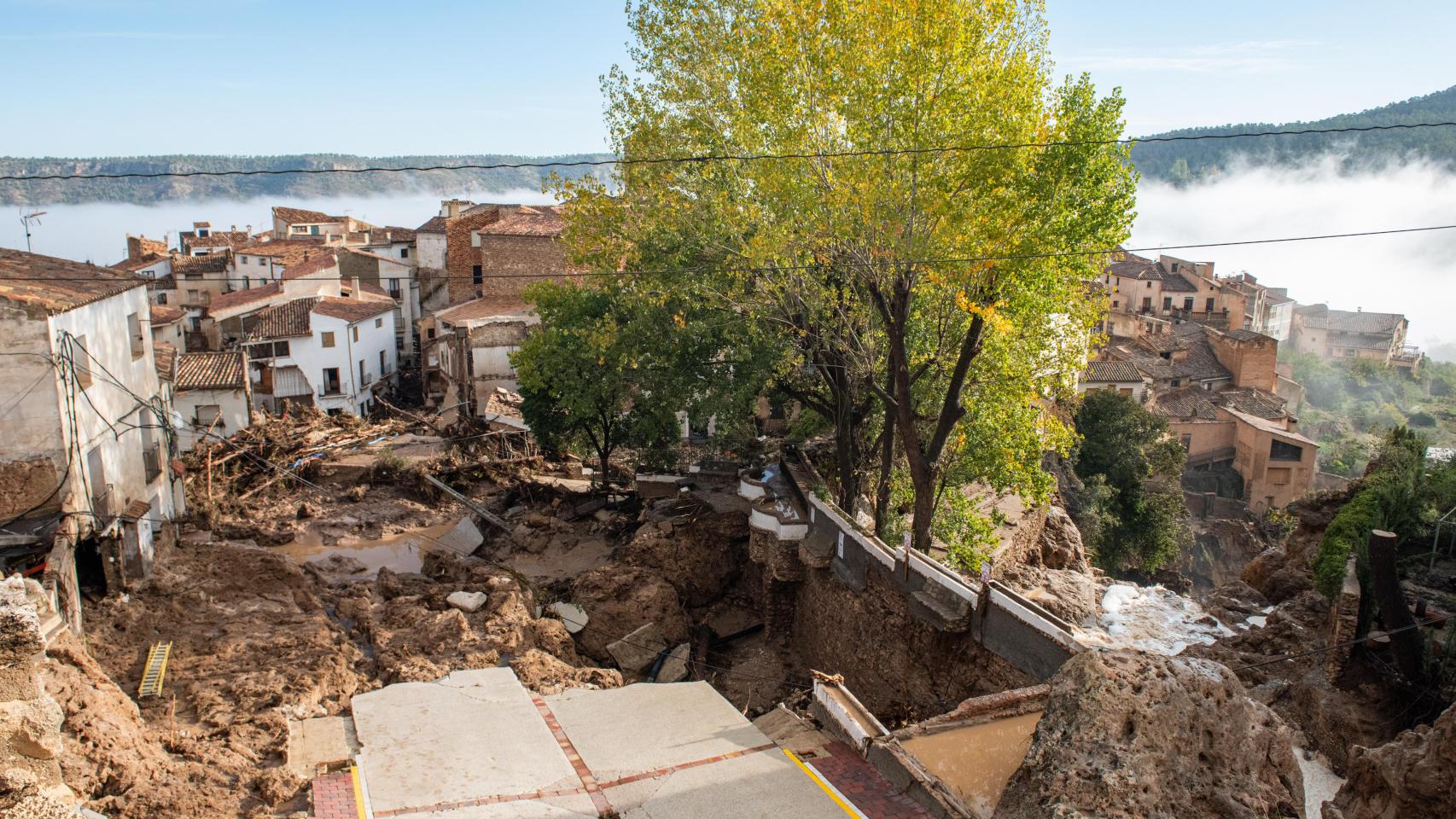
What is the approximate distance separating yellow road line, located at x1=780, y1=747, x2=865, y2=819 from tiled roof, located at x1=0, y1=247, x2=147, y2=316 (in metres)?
12.9

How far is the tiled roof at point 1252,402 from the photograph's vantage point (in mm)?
49344

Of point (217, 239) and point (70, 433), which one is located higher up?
point (217, 239)

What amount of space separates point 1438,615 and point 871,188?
29.7 ft

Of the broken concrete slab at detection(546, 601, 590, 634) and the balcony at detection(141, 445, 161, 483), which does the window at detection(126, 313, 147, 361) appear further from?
the broken concrete slab at detection(546, 601, 590, 634)

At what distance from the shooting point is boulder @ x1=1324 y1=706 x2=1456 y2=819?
7.38 metres

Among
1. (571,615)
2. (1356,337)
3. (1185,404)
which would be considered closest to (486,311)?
(571,615)

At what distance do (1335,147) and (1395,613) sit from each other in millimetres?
148197

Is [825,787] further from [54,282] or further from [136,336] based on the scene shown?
[136,336]

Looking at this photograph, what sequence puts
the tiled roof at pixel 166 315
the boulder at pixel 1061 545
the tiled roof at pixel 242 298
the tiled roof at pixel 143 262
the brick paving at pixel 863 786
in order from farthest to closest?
the tiled roof at pixel 143 262 < the tiled roof at pixel 242 298 < the tiled roof at pixel 166 315 < the boulder at pixel 1061 545 < the brick paving at pixel 863 786

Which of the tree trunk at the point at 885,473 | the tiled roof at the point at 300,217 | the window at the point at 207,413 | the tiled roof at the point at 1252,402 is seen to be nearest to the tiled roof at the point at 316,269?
the window at the point at 207,413

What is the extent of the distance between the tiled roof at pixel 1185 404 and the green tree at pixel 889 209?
30791mm

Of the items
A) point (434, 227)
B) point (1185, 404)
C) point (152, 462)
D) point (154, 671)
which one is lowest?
point (1185, 404)

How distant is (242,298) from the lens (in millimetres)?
47344

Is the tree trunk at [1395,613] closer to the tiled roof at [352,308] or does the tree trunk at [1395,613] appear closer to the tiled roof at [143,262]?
the tiled roof at [352,308]
